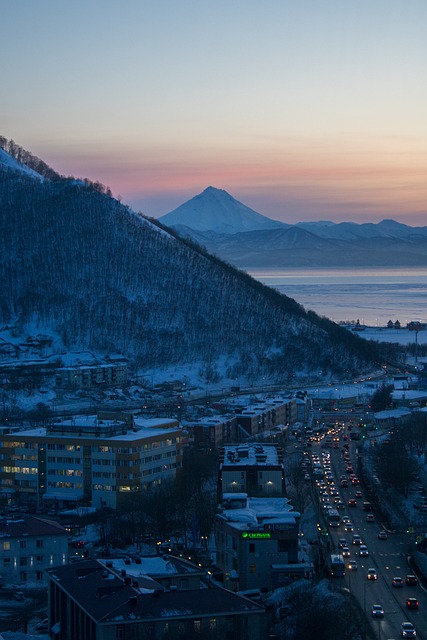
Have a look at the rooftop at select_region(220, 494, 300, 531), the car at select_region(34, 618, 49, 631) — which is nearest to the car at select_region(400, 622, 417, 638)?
the rooftop at select_region(220, 494, 300, 531)

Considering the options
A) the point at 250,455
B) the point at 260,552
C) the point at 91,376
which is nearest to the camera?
the point at 260,552

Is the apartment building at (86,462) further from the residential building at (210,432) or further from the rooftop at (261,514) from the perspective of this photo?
the rooftop at (261,514)

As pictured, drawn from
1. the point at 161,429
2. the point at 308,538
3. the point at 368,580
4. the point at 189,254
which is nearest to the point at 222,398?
the point at 161,429

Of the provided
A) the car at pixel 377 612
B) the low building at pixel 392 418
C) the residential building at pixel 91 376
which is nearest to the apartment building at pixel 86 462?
the low building at pixel 392 418

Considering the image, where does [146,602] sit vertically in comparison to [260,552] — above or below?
above

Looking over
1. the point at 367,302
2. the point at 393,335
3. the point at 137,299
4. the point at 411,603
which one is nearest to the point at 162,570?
the point at 411,603

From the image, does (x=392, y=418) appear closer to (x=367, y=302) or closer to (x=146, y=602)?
(x=146, y=602)
